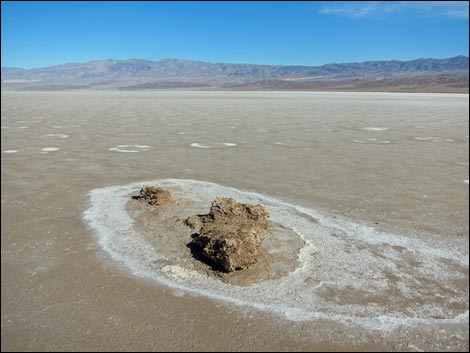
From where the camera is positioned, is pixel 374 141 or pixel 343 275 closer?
pixel 343 275

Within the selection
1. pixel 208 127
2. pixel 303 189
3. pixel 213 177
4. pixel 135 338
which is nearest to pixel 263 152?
pixel 213 177

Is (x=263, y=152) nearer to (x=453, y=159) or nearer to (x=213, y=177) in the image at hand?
(x=213, y=177)

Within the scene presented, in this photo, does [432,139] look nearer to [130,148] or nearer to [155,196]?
[130,148]

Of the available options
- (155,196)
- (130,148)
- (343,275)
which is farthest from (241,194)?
(130,148)

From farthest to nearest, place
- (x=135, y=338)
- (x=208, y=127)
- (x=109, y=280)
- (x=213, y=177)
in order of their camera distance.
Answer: (x=208, y=127), (x=213, y=177), (x=109, y=280), (x=135, y=338)

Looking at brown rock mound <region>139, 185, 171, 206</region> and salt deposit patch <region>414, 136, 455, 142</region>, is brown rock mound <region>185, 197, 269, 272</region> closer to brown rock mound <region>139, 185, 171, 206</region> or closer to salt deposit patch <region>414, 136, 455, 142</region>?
brown rock mound <region>139, 185, 171, 206</region>

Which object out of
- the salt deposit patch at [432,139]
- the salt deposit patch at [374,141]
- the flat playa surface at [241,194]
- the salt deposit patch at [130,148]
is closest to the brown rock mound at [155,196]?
the flat playa surface at [241,194]

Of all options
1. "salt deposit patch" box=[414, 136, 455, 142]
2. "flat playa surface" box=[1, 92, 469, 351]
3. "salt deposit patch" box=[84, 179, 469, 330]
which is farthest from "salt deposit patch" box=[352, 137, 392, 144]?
"salt deposit patch" box=[84, 179, 469, 330]
